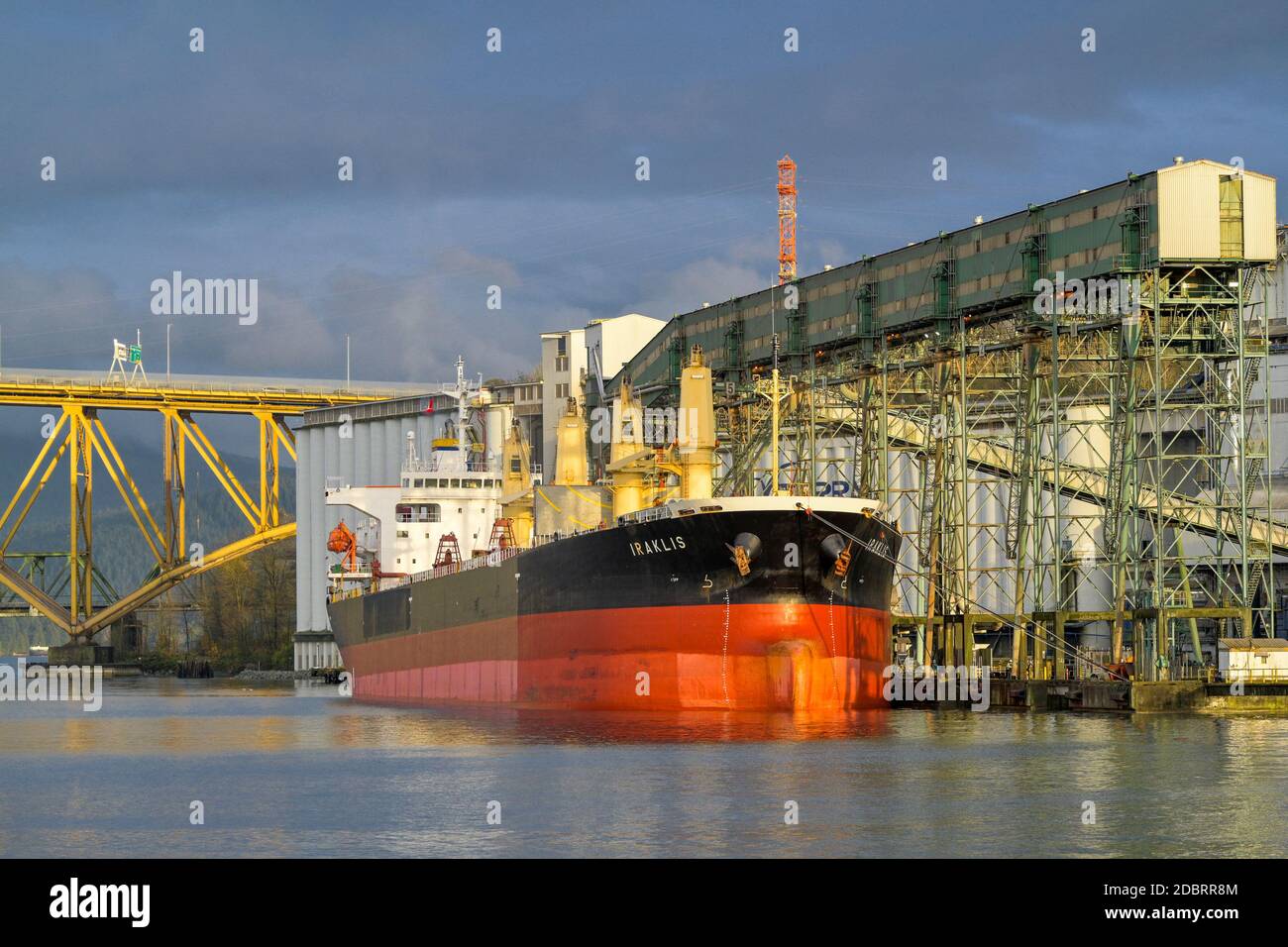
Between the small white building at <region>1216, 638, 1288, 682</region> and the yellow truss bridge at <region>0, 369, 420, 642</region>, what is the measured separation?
65.7 metres

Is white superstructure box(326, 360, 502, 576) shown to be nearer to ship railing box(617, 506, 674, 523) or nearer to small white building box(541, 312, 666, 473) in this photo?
small white building box(541, 312, 666, 473)

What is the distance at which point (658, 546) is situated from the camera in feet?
144

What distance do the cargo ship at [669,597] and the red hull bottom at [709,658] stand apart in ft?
0.14

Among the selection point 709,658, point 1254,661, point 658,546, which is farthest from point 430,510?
point 1254,661

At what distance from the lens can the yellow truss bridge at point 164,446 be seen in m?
98.2

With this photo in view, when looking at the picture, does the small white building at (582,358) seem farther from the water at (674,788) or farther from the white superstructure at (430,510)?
the water at (674,788)

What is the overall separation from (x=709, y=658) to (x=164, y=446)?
67.2 metres

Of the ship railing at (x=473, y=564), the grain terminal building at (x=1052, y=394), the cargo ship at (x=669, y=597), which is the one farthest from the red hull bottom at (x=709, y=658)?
the grain terminal building at (x=1052, y=394)

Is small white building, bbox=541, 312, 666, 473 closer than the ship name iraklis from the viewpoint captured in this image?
No

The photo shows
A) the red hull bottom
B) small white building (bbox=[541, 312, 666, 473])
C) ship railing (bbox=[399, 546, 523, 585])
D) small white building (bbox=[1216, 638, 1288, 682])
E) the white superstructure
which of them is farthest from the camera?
small white building (bbox=[541, 312, 666, 473])

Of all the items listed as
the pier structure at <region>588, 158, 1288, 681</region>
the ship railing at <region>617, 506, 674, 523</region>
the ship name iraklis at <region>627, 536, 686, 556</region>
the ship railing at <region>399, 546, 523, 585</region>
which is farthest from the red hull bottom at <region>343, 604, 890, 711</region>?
the pier structure at <region>588, 158, 1288, 681</region>

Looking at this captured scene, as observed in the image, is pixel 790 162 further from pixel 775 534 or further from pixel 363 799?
pixel 363 799

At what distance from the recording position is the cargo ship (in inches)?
1678
